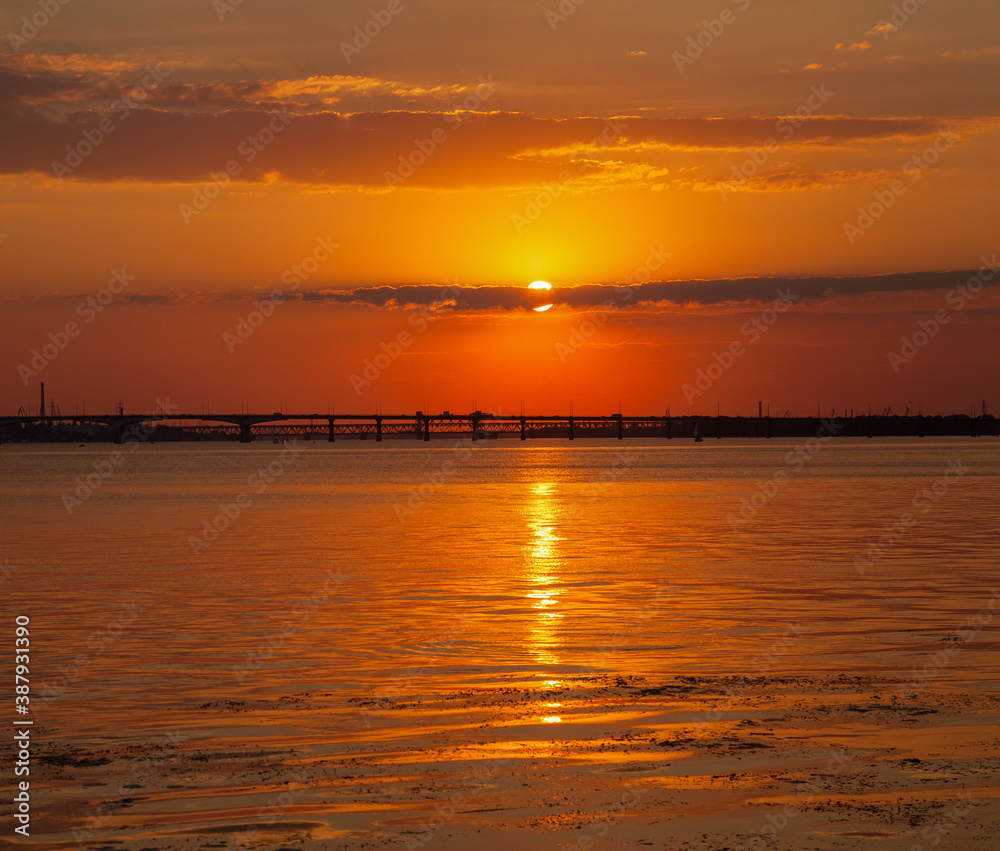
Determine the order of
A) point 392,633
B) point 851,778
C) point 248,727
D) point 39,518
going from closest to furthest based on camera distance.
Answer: point 851,778 → point 248,727 → point 392,633 → point 39,518

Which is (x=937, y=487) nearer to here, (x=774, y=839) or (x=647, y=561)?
(x=647, y=561)

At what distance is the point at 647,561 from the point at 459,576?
6754 mm

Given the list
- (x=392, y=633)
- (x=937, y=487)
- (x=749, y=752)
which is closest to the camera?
(x=749, y=752)

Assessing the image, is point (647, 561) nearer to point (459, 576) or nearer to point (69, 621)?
point (459, 576)

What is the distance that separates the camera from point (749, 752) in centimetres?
1262

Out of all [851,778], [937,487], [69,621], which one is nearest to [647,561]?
[69,621]

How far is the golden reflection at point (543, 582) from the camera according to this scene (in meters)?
20.2

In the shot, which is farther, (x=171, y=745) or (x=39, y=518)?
(x=39, y=518)

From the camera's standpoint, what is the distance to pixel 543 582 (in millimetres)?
29828

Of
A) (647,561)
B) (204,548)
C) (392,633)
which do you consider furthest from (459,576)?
(204,548)

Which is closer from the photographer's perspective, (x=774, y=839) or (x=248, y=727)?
(x=774, y=839)

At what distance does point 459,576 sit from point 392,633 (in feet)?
31.6

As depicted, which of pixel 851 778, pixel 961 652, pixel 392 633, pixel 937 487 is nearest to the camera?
pixel 851 778

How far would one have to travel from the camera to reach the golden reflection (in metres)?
20.2
